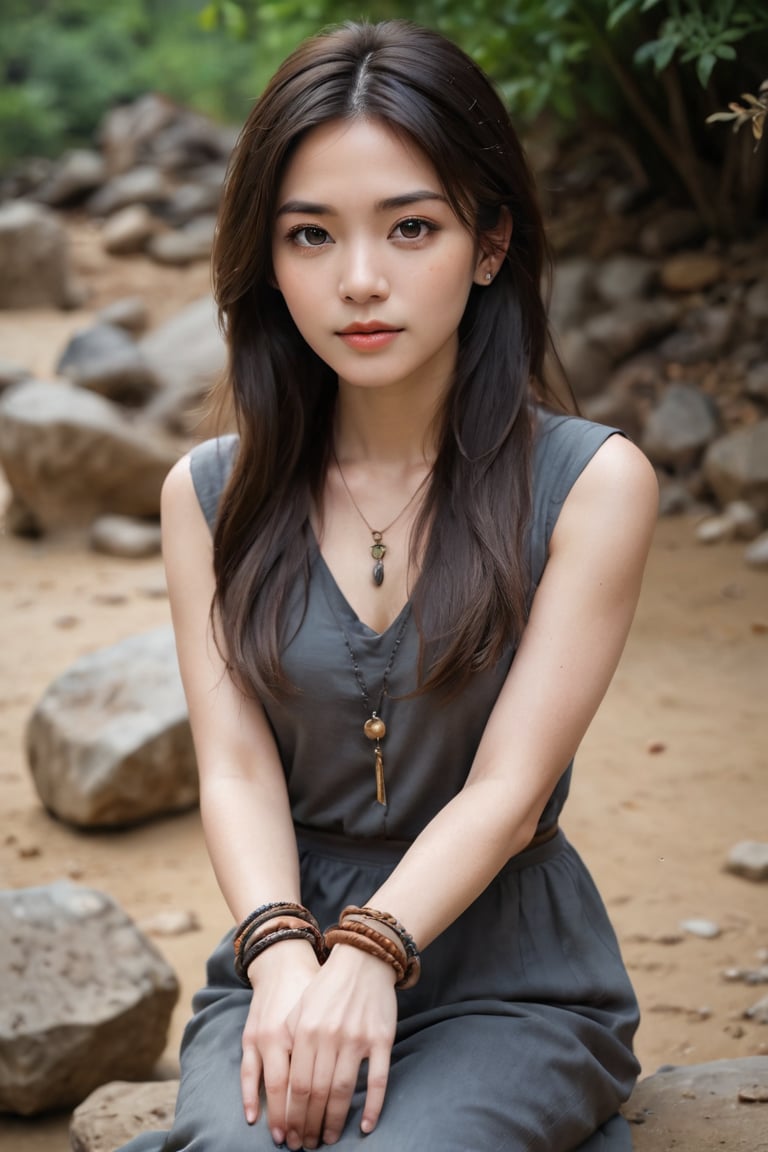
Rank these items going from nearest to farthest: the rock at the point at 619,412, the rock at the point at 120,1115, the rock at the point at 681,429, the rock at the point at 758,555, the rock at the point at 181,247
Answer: the rock at the point at 120,1115 < the rock at the point at 758,555 < the rock at the point at 681,429 < the rock at the point at 619,412 < the rock at the point at 181,247

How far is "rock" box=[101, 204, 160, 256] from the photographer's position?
43.1ft

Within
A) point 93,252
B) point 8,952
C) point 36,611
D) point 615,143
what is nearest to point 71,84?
point 93,252

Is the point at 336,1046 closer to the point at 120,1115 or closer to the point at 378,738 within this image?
the point at 378,738

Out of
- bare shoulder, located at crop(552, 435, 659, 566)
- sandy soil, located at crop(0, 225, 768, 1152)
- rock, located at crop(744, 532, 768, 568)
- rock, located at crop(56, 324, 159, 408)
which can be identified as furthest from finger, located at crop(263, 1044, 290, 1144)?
rock, located at crop(56, 324, 159, 408)

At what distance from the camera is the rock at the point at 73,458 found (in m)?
6.73

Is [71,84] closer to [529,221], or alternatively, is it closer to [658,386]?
[658,386]

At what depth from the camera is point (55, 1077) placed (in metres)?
2.82

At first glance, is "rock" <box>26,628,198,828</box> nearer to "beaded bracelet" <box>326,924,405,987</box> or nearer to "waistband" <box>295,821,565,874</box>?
"waistband" <box>295,821,565,874</box>

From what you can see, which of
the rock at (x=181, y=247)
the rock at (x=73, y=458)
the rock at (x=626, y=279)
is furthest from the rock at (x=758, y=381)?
the rock at (x=181, y=247)

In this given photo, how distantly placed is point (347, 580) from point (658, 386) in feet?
16.6

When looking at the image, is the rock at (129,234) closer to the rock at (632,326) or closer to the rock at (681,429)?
the rock at (632,326)

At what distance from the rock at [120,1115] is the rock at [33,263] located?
1047 centimetres

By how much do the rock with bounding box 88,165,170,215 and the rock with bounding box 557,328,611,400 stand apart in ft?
27.2

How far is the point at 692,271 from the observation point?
7.10m
